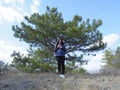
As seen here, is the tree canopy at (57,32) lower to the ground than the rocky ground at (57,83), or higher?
higher

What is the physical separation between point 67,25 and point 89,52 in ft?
11.9

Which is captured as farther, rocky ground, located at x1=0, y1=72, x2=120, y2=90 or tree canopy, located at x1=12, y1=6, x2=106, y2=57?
tree canopy, located at x1=12, y1=6, x2=106, y2=57

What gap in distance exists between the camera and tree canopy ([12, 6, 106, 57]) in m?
31.9

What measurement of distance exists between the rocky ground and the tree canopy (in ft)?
56.7

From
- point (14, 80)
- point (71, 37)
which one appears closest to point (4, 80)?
point (14, 80)

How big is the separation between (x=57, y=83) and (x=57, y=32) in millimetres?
19274

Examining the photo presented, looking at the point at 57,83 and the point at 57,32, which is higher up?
the point at 57,32

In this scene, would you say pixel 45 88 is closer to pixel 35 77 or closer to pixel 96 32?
pixel 35 77

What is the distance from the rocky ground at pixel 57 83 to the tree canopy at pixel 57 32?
17.3m

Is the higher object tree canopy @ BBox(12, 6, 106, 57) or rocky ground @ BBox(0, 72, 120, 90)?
tree canopy @ BBox(12, 6, 106, 57)

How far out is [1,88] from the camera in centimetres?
1227

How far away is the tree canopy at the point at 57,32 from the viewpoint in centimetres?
3186

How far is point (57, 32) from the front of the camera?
3192cm

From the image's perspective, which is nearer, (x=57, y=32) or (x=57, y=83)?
(x=57, y=83)
